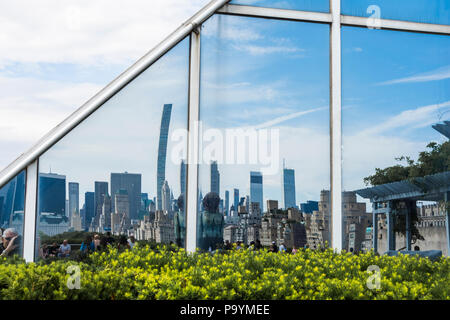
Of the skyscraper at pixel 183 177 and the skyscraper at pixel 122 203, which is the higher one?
the skyscraper at pixel 183 177

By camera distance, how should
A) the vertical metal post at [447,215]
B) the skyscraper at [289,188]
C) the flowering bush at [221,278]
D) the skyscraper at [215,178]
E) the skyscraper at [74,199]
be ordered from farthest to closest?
the vertical metal post at [447,215], the skyscraper at [289,188], the skyscraper at [215,178], the skyscraper at [74,199], the flowering bush at [221,278]

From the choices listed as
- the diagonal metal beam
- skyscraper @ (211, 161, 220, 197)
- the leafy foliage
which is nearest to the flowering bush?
skyscraper @ (211, 161, 220, 197)

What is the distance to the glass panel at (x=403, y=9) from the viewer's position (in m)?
7.19

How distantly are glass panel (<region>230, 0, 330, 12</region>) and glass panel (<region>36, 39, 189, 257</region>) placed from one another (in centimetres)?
110

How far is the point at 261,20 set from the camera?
690cm

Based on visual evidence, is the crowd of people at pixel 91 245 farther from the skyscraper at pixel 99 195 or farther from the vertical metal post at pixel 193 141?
the vertical metal post at pixel 193 141

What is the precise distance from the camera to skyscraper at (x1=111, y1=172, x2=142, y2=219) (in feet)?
21.1

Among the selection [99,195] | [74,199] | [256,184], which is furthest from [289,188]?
[74,199]

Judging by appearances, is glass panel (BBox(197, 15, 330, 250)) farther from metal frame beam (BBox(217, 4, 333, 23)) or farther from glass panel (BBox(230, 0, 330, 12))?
glass panel (BBox(230, 0, 330, 12))

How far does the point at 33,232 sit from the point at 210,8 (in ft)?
11.6

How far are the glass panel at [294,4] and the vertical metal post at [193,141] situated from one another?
873mm

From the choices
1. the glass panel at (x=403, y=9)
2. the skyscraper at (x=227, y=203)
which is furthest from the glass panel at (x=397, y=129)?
the skyscraper at (x=227, y=203)
